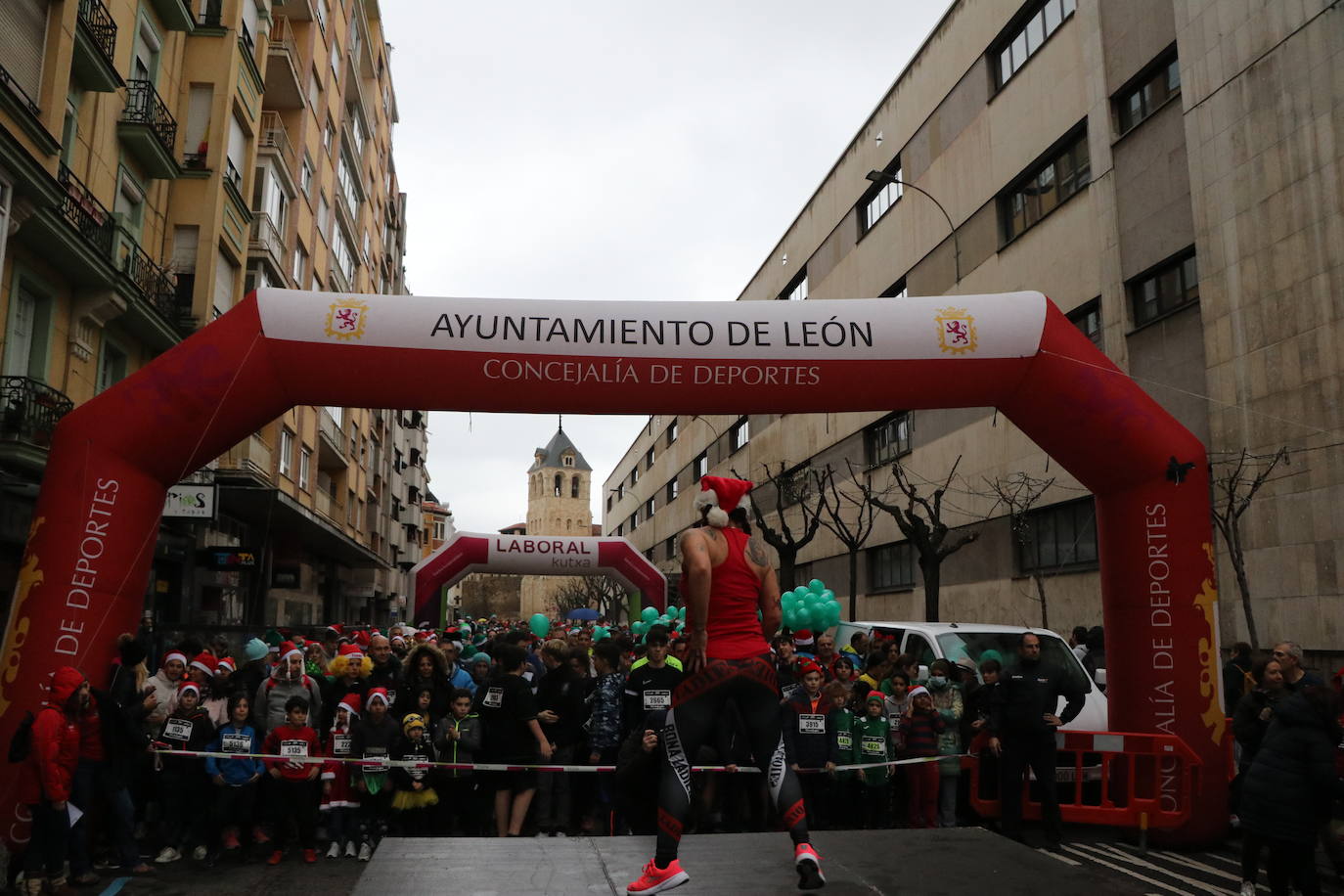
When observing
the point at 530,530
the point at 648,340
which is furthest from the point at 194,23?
the point at 530,530

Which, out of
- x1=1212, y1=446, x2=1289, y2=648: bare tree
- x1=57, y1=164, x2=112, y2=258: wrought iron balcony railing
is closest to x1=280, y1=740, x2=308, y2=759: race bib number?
x1=57, y1=164, x2=112, y2=258: wrought iron balcony railing

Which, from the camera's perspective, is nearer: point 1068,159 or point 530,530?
point 1068,159

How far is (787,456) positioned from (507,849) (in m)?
32.7

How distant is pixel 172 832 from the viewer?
779cm

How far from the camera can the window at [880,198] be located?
3042 cm

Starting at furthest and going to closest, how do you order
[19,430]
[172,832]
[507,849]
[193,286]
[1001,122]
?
[1001,122] → [193,286] → [19,430] → [172,832] → [507,849]

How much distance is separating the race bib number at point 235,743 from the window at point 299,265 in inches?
898

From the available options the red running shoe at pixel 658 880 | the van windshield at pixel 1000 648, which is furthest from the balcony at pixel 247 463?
the red running shoe at pixel 658 880

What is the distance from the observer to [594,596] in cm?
7156

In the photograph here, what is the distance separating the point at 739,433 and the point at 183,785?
127 ft

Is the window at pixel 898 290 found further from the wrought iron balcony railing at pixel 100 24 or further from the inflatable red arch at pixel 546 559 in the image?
the wrought iron balcony railing at pixel 100 24

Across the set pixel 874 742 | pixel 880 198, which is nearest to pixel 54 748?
pixel 874 742

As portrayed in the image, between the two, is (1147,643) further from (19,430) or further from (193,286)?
(193,286)

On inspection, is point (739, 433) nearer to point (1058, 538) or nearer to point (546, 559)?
point (546, 559)
